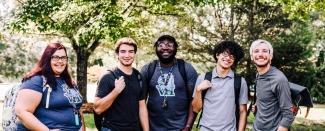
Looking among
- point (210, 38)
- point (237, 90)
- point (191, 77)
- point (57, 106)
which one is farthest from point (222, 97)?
point (210, 38)

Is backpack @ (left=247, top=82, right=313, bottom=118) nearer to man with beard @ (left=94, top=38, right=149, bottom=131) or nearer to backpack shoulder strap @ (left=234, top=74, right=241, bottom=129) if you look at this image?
backpack shoulder strap @ (left=234, top=74, right=241, bottom=129)

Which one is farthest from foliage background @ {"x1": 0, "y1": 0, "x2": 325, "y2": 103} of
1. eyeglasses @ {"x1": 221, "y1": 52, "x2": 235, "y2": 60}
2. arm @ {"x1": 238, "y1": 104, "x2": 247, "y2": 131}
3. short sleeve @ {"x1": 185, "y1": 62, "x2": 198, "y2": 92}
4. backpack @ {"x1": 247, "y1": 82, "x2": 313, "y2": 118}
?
backpack @ {"x1": 247, "y1": 82, "x2": 313, "y2": 118}

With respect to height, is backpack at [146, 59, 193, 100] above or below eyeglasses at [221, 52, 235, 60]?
below

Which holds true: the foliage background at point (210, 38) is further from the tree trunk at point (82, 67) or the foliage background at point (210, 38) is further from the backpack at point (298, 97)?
the backpack at point (298, 97)

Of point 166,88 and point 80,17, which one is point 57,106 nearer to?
point 166,88

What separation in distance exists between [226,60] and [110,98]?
1469 millimetres

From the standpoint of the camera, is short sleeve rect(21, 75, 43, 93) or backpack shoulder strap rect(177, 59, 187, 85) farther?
backpack shoulder strap rect(177, 59, 187, 85)

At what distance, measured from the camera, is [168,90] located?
18.6 feet

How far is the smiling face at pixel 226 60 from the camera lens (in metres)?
5.48

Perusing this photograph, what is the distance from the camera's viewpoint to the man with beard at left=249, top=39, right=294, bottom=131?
17.0 ft

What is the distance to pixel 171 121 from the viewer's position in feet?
18.5

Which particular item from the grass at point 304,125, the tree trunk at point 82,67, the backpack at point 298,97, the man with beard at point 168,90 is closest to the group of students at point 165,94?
the man with beard at point 168,90

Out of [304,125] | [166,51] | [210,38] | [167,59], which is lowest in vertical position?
[304,125]

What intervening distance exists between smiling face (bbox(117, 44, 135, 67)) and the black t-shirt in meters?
0.13
